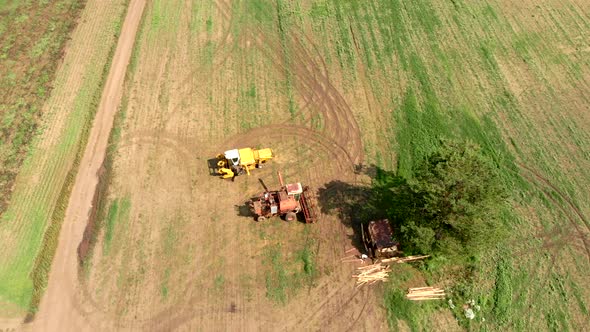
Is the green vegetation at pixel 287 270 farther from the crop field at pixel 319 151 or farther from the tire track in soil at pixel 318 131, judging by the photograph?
the tire track in soil at pixel 318 131

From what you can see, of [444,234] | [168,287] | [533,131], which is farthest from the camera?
[533,131]

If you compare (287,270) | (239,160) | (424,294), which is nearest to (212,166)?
(239,160)

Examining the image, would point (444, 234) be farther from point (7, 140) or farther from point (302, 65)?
point (7, 140)

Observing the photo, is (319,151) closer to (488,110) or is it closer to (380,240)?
(380,240)

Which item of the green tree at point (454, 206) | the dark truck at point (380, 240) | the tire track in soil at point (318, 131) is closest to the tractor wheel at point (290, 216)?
the tire track in soil at point (318, 131)

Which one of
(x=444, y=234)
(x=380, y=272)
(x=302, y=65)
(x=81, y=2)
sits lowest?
(x=380, y=272)

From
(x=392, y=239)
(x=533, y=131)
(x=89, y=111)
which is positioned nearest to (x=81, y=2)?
(x=89, y=111)

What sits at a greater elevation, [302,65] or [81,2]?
[81,2]

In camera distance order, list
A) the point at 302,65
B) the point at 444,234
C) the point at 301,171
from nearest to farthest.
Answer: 1. the point at 444,234
2. the point at 301,171
3. the point at 302,65
